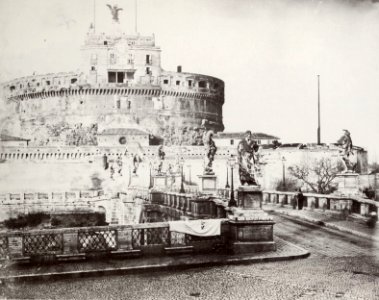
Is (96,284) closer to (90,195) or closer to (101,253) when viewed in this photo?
(101,253)

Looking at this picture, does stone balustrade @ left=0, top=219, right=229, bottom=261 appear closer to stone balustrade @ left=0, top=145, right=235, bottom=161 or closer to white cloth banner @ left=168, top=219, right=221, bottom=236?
white cloth banner @ left=168, top=219, right=221, bottom=236

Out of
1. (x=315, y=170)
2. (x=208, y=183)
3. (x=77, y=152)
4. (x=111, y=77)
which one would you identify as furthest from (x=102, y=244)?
(x=111, y=77)

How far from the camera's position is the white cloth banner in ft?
33.6

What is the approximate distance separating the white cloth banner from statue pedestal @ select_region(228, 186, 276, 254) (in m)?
0.34

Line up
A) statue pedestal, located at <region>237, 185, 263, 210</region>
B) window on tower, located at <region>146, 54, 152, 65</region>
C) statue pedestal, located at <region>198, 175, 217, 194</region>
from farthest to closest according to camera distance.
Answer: window on tower, located at <region>146, 54, 152, 65</region> → statue pedestal, located at <region>198, 175, 217, 194</region> → statue pedestal, located at <region>237, 185, 263, 210</region>

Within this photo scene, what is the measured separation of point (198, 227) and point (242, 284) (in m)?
2.49

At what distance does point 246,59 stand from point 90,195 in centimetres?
2855

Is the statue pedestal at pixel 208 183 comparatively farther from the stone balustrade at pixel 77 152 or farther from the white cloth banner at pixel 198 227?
the stone balustrade at pixel 77 152

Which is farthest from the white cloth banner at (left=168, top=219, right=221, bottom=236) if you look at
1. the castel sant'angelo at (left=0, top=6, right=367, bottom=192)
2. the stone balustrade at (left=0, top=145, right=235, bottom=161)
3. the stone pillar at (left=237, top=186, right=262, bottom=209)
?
the castel sant'angelo at (left=0, top=6, right=367, bottom=192)

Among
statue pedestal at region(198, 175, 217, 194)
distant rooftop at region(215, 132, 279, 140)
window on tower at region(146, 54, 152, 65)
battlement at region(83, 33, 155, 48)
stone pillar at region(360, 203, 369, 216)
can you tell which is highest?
battlement at region(83, 33, 155, 48)

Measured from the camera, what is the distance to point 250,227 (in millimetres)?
10305

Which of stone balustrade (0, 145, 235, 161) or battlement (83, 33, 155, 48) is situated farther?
battlement (83, 33, 155, 48)

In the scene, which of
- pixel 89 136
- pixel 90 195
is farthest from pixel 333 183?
pixel 89 136

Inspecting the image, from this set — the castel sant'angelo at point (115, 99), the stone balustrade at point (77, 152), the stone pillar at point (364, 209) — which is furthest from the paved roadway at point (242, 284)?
the castel sant'angelo at point (115, 99)
